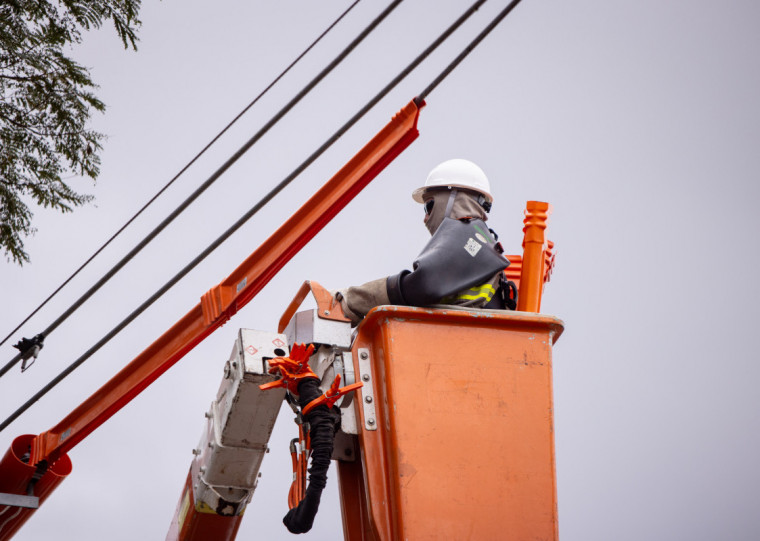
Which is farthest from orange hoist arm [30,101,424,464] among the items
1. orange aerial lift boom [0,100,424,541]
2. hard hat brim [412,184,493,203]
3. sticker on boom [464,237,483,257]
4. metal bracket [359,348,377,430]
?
metal bracket [359,348,377,430]

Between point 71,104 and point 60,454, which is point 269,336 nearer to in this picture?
point 60,454

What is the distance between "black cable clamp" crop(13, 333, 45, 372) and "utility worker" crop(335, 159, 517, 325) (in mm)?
2397

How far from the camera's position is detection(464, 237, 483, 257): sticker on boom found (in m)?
5.73

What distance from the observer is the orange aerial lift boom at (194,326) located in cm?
609

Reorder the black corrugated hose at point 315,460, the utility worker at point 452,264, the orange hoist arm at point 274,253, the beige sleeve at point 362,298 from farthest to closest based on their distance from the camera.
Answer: the orange hoist arm at point 274,253 < the beige sleeve at point 362,298 < the utility worker at point 452,264 < the black corrugated hose at point 315,460

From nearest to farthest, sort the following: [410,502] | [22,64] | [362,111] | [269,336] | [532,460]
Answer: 1. [410,502]
2. [532,460]
3. [269,336]
4. [362,111]
5. [22,64]

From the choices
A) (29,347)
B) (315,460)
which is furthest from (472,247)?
(29,347)

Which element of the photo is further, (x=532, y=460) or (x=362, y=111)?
(x=362, y=111)

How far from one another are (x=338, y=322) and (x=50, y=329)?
230cm

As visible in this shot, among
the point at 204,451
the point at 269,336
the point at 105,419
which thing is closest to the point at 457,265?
Answer: the point at 269,336

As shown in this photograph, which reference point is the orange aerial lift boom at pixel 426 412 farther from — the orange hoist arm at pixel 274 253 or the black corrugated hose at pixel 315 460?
the orange hoist arm at pixel 274 253

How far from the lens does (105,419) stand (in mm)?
6715

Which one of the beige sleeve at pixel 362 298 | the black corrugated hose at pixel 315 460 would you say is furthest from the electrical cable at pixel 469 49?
the black corrugated hose at pixel 315 460

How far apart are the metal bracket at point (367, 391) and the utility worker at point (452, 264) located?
431 mm
